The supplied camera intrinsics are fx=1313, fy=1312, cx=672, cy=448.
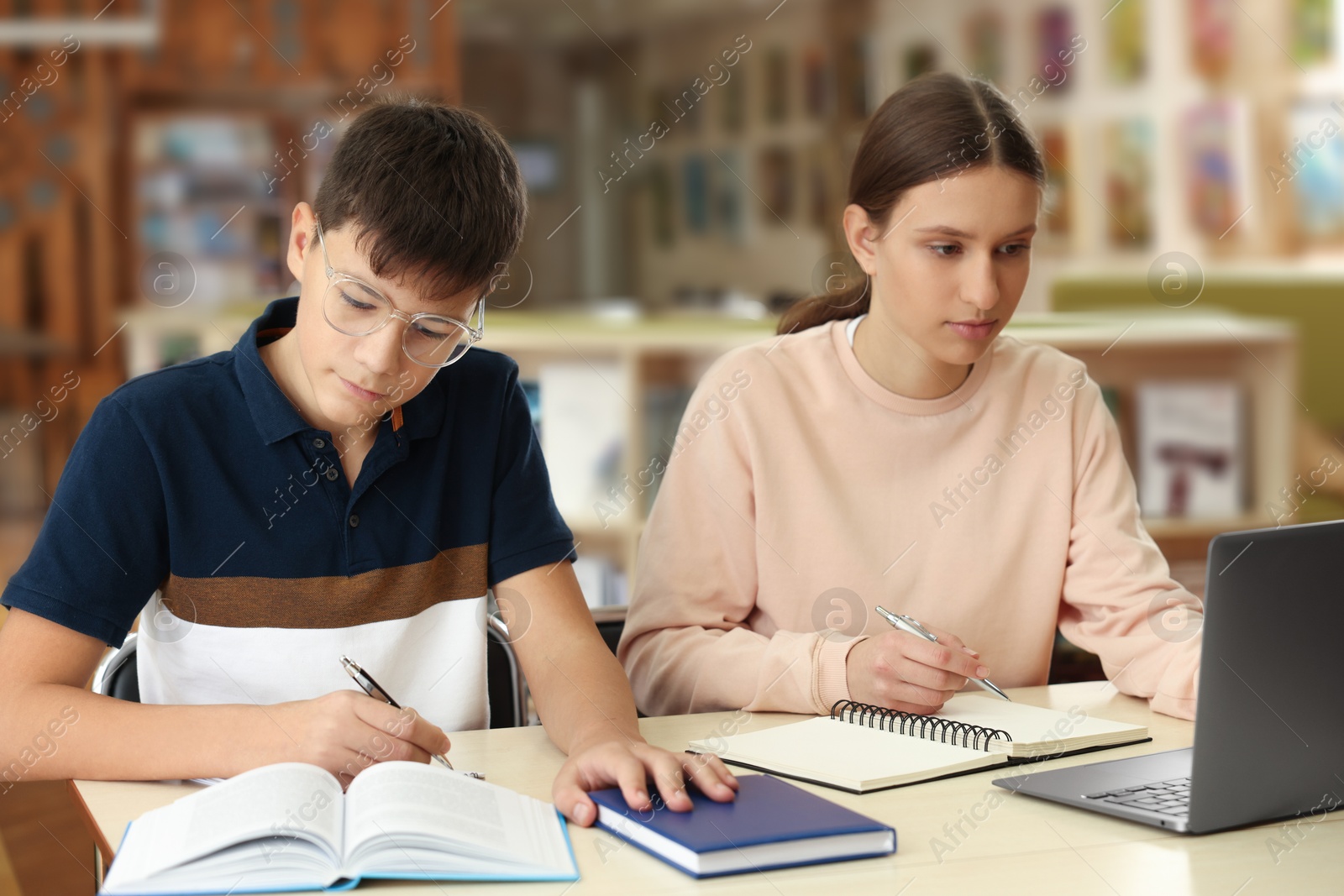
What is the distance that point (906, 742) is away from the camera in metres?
0.98

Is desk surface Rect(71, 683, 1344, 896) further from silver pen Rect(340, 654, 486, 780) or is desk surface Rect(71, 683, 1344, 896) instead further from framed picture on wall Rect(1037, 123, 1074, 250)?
framed picture on wall Rect(1037, 123, 1074, 250)

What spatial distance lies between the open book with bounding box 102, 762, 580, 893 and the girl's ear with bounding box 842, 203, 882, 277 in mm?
782

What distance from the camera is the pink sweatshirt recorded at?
4.19 feet

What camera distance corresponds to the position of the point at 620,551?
2.70m

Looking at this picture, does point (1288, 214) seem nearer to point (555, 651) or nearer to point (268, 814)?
point (555, 651)

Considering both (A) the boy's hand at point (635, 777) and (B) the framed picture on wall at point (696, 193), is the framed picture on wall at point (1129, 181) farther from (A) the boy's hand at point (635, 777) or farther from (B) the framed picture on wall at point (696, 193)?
(A) the boy's hand at point (635, 777)

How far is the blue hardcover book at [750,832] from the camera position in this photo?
0.73 meters

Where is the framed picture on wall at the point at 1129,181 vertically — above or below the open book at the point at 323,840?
above

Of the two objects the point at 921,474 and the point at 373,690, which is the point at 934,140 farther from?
the point at 373,690

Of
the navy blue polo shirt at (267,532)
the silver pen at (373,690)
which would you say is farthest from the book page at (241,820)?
the navy blue polo shirt at (267,532)

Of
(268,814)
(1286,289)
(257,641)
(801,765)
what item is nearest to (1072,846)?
(801,765)

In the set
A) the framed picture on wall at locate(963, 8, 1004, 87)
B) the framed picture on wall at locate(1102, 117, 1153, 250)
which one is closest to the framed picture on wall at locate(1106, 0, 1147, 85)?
the framed picture on wall at locate(1102, 117, 1153, 250)

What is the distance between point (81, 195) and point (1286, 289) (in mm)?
3928

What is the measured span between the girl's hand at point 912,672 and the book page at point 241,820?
17.8 inches
